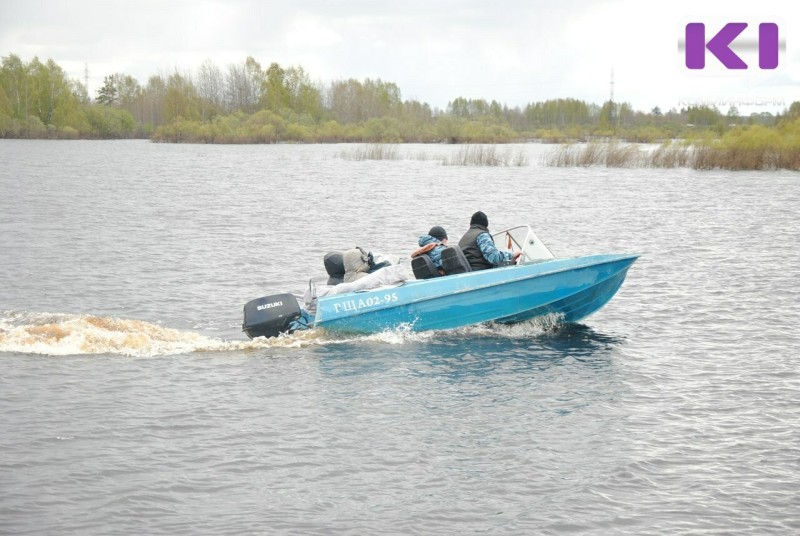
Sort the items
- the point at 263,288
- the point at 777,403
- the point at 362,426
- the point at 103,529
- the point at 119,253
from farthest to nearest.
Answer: the point at 119,253 < the point at 263,288 < the point at 777,403 < the point at 362,426 < the point at 103,529

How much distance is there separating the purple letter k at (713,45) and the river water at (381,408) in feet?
37.3

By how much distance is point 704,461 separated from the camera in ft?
33.0

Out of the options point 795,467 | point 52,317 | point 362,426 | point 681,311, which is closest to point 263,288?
point 52,317

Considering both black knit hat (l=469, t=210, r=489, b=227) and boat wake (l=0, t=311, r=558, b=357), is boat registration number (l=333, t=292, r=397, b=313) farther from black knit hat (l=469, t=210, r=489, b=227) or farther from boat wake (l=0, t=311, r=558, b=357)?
black knit hat (l=469, t=210, r=489, b=227)

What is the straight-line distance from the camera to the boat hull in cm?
1470

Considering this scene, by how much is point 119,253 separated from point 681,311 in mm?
13903

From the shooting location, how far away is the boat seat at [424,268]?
49.8 ft

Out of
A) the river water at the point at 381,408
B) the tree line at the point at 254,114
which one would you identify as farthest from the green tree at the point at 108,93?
the river water at the point at 381,408

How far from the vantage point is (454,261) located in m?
15.1

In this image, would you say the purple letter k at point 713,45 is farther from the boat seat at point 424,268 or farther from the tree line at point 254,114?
the tree line at point 254,114

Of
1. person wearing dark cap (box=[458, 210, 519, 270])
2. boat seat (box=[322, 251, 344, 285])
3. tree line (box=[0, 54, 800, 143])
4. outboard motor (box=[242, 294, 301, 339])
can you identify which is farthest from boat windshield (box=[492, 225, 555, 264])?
tree line (box=[0, 54, 800, 143])

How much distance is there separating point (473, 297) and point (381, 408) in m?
3.57

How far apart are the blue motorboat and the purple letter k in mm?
21452

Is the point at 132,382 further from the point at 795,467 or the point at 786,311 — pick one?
the point at 786,311
